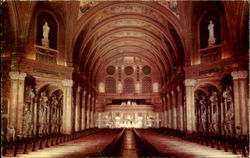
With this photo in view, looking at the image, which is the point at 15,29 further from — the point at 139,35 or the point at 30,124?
the point at 139,35

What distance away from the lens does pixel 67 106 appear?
81.8 feet

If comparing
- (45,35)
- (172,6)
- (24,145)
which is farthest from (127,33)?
(24,145)

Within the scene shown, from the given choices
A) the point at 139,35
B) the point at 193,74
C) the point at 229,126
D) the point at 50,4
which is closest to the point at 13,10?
the point at 50,4

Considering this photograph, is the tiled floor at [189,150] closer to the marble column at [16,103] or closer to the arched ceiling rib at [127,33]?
the marble column at [16,103]

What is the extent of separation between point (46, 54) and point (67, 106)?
4577 mm

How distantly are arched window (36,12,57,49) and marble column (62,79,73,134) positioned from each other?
328 centimetres

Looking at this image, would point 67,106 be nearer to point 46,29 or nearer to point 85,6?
point 46,29

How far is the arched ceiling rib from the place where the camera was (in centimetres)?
2906

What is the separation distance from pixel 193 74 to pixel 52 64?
11088mm

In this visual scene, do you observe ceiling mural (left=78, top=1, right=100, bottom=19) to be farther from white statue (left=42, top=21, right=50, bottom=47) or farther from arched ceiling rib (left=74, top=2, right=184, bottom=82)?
white statue (left=42, top=21, right=50, bottom=47)

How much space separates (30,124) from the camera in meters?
23.2

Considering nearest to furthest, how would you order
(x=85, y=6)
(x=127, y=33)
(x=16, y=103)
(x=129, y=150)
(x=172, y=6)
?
(x=129, y=150) → (x=16, y=103) → (x=172, y=6) → (x=85, y=6) → (x=127, y=33)

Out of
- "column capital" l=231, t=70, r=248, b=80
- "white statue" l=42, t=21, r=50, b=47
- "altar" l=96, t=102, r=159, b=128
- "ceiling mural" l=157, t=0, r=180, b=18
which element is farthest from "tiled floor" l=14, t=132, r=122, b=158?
"altar" l=96, t=102, r=159, b=128

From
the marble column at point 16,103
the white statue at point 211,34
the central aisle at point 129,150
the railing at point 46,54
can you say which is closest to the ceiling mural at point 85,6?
the railing at point 46,54
